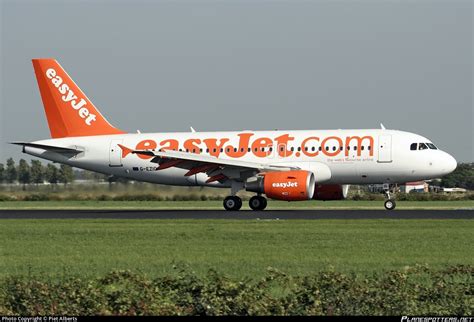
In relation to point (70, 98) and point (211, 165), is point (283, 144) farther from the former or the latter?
point (70, 98)

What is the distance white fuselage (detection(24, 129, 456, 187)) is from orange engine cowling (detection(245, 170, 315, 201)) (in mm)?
2473

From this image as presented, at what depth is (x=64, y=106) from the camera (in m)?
49.6

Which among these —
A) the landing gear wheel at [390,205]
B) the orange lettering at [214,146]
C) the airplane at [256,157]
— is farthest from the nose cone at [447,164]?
the orange lettering at [214,146]

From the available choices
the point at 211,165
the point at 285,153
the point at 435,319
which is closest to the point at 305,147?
the point at 285,153

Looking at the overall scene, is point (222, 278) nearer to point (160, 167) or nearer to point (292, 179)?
point (292, 179)

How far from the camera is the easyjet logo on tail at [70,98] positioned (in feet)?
162

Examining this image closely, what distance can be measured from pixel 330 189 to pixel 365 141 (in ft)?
12.6

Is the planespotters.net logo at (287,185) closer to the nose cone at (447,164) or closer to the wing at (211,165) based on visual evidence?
the wing at (211,165)

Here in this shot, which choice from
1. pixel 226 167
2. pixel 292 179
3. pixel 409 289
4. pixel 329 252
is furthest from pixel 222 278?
pixel 226 167

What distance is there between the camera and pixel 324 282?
1391 cm

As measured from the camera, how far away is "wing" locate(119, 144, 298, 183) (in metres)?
42.3

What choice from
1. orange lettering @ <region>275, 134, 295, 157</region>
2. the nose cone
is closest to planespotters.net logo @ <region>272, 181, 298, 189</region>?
orange lettering @ <region>275, 134, 295, 157</region>

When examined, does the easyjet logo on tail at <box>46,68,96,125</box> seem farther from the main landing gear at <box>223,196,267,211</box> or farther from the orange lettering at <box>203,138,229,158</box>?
the main landing gear at <box>223,196,267,211</box>

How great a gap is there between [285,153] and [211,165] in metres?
3.65
